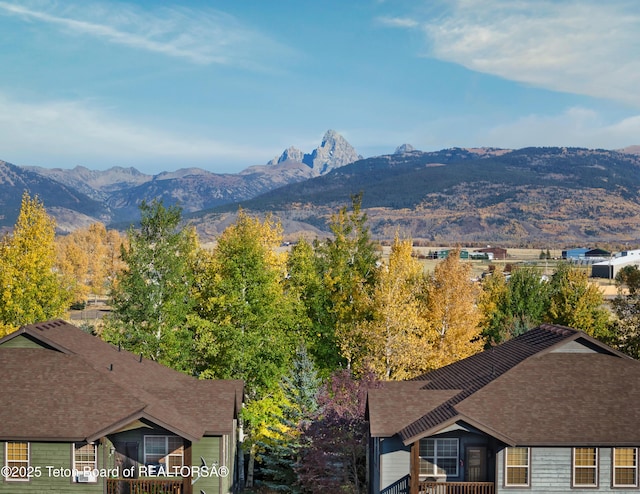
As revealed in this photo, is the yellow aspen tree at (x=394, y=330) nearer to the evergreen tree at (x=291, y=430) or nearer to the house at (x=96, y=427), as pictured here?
the evergreen tree at (x=291, y=430)

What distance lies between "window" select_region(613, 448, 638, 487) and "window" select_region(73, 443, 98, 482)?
58.0 feet

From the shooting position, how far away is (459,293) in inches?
1623

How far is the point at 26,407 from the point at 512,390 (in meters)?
17.0

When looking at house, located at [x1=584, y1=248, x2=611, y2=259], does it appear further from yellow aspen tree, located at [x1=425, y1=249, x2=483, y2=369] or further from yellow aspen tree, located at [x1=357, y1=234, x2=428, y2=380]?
yellow aspen tree, located at [x1=357, y1=234, x2=428, y2=380]

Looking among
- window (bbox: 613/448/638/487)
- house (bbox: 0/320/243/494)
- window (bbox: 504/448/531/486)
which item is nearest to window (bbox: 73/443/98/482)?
house (bbox: 0/320/243/494)

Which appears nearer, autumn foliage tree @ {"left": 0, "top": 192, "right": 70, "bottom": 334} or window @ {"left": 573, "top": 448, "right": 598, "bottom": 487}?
window @ {"left": 573, "top": 448, "right": 598, "bottom": 487}

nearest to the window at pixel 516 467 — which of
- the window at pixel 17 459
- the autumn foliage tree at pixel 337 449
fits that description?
the autumn foliage tree at pixel 337 449

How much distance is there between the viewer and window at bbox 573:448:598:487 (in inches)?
955

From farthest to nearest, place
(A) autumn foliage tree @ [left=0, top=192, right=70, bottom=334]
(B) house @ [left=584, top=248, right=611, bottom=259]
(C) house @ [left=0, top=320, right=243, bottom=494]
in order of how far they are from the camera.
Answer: (B) house @ [left=584, top=248, right=611, bottom=259], (A) autumn foliage tree @ [left=0, top=192, right=70, bottom=334], (C) house @ [left=0, top=320, right=243, bottom=494]

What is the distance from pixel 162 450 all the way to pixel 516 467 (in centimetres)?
1236

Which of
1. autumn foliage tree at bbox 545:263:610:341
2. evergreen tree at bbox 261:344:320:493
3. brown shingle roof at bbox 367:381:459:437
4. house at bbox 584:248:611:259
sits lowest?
evergreen tree at bbox 261:344:320:493

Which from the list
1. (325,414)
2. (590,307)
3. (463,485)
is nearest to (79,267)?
(590,307)

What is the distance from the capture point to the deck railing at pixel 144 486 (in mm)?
25156

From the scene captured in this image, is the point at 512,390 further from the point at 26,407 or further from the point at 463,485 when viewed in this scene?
the point at 26,407
